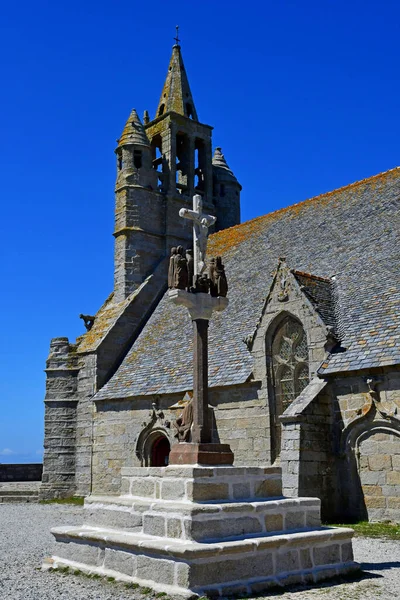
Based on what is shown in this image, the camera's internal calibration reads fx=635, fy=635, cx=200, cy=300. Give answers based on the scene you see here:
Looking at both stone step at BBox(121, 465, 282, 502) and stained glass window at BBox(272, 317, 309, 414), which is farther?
stained glass window at BBox(272, 317, 309, 414)

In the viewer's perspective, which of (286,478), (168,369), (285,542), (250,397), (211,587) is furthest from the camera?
(168,369)

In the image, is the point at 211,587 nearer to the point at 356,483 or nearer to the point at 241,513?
the point at 241,513

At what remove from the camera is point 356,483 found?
12.8 m

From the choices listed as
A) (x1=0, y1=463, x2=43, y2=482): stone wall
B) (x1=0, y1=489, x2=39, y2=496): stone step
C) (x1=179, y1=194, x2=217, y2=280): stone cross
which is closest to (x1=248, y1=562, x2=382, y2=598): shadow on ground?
(x1=179, y1=194, x2=217, y2=280): stone cross

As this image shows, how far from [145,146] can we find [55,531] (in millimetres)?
18408

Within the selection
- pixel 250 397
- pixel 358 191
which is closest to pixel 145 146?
pixel 358 191

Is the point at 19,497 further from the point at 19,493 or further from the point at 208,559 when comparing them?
the point at 208,559

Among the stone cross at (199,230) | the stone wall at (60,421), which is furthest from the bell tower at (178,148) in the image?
the stone cross at (199,230)

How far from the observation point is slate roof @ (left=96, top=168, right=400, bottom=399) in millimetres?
13875

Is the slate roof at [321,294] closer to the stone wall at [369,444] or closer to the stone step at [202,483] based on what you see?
the stone wall at [369,444]

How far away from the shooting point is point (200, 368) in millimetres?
8242

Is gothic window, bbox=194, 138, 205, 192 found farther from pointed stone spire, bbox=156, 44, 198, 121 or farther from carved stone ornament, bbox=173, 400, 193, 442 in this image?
carved stone ornament, bbox=173, 400, 193, 442

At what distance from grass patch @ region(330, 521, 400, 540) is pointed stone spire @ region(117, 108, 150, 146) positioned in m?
16.7

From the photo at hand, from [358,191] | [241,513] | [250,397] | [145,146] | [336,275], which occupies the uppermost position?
[145,146]
